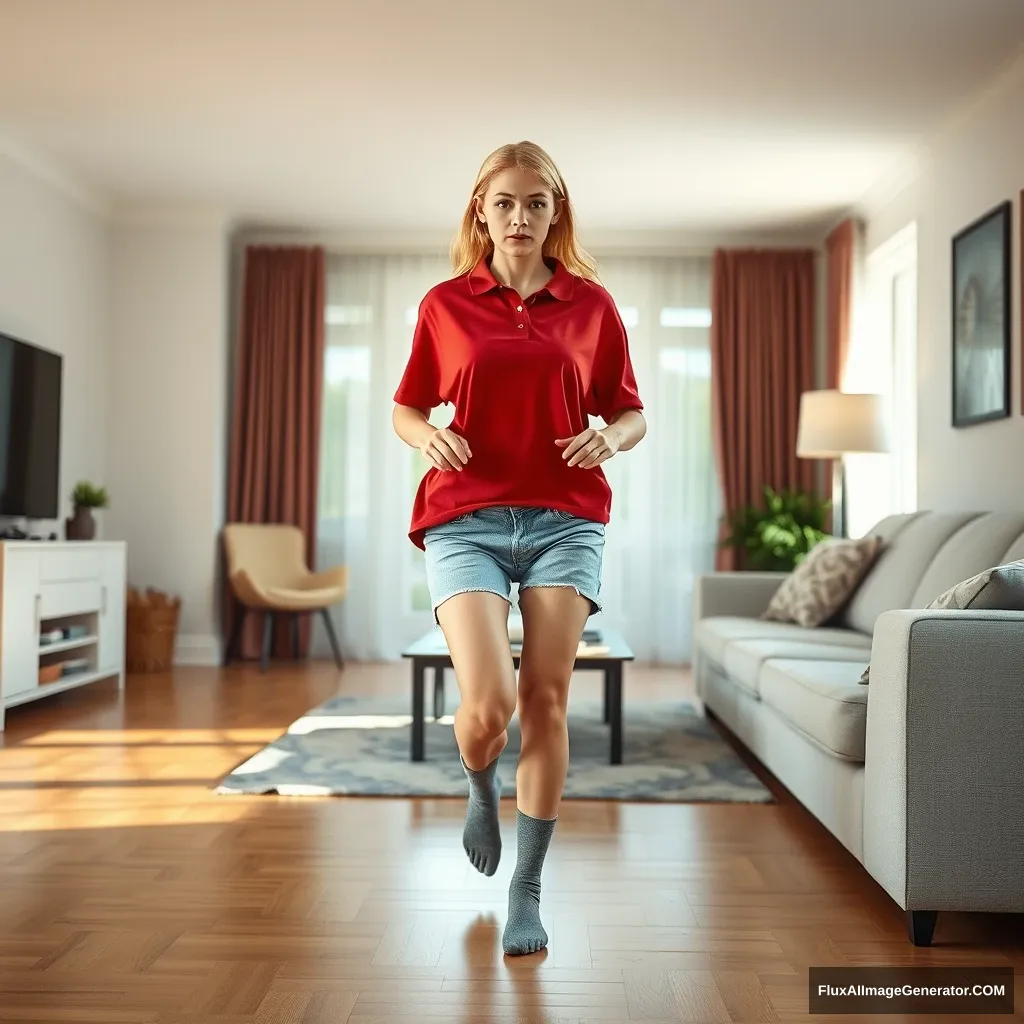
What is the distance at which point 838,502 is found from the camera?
6086 mm

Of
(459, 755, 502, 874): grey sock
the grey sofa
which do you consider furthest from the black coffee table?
(459, 755, 502, 874): grey sock

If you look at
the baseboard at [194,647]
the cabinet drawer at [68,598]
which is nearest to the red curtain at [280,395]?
the baseboard at [194,647]

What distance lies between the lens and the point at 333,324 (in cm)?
713

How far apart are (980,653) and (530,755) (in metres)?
0.78

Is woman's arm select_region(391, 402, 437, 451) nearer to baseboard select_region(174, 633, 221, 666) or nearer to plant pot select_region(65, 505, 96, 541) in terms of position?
plant pot select_region(65, 505, 96, 541)


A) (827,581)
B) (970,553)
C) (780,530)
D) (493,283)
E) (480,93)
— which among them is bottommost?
(827,581)

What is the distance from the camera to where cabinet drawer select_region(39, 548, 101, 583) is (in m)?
4.90

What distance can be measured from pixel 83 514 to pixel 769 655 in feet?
11.7

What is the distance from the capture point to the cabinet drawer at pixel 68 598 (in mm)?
4902

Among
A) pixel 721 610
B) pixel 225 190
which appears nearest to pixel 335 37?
pixel 225 190

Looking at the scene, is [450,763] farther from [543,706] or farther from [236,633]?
[236,633]

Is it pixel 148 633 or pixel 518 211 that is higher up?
pixel 518 211

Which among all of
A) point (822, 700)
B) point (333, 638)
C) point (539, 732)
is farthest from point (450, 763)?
point (333, 638)

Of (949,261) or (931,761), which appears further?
(949,261)
